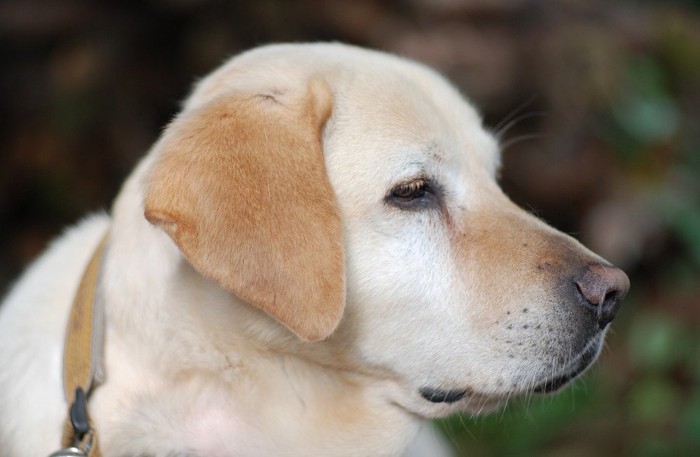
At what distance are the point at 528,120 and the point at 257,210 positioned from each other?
411 cm

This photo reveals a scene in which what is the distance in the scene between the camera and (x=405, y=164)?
253 cm

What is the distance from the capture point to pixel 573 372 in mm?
2551

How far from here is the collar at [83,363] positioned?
7.70 ft

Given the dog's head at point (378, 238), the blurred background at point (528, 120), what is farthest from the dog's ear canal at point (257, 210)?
the blurred background at point (528, 120)

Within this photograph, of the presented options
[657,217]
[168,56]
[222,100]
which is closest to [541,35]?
[657,217]

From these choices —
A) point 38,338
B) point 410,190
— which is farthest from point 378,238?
point 38,338

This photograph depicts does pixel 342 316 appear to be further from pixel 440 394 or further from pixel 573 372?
pixel 573 372

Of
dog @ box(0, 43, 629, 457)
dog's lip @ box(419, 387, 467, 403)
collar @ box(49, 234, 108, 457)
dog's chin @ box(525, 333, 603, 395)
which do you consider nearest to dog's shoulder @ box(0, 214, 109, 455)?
dog @ box(0, 43, 629, 457)

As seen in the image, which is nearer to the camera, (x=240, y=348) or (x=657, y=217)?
(x=240, y=348)

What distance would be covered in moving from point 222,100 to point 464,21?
3.51 m

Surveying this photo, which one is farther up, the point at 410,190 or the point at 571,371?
the point at 410,190

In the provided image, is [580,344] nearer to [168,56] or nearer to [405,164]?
[405,164]

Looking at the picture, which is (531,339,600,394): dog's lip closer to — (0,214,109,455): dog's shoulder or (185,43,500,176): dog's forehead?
(185,43,500,176): dog's forehead

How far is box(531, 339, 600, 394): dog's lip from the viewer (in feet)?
8.29
